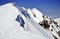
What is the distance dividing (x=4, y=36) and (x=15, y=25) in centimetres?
102

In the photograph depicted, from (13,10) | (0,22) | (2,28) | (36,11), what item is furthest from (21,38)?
(36,11)

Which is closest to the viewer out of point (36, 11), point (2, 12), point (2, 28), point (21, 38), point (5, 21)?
point (21, 38)

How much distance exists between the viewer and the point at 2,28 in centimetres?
737

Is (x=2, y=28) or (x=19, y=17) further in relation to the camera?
(x=19, y=17)

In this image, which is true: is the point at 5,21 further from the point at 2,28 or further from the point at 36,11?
the point at 36,11

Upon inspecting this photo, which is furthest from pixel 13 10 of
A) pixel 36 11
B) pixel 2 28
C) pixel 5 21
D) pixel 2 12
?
pixel 36 11

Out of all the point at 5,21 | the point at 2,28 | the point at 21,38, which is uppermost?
the point at 5,21

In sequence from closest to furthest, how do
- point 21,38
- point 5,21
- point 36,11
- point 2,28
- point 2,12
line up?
point 21,38 → point 2,28 → point 5,21 → point 2,12 → point 36,11

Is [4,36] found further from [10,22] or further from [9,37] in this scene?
[10,22]

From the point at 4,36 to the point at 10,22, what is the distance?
114 centimetres

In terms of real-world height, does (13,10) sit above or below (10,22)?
above

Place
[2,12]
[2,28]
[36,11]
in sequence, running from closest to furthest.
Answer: [2,28]
[2,12]
[36,11]

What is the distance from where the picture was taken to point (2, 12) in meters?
8.62

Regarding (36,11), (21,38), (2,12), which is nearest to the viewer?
(21,38)
